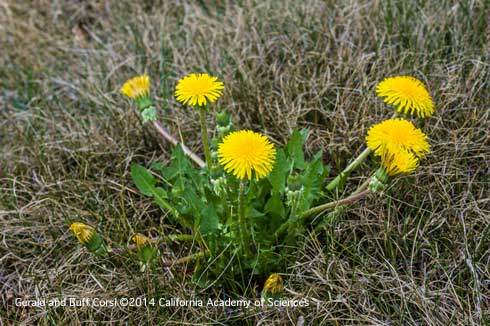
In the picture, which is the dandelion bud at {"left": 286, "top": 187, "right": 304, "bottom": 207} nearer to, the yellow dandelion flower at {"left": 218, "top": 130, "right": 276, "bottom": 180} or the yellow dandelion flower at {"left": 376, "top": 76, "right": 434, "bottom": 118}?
the yellow dandelion flower at {"left": 218, "top": 130, "right": 276, "bottom": 180}

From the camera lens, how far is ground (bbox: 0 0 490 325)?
145cm

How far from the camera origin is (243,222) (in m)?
1.39

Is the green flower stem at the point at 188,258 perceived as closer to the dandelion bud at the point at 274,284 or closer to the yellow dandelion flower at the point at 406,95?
the dandelion bud at the point at 274,284

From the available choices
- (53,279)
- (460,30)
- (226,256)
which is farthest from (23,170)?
(460,30)

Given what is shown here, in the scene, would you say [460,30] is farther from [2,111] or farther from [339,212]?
[2,111]

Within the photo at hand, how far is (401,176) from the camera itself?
1.58 m

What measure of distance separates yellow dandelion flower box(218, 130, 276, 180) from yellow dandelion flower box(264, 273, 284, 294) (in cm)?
24

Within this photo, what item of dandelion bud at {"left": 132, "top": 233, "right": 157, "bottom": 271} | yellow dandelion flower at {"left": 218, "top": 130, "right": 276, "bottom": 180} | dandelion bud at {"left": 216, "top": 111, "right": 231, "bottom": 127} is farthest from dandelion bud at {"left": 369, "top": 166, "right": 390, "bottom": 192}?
dandelion bud at {"left": 132, "top": 233, "right": 157, "bottom": 271}

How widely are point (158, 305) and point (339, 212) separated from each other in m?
0.51

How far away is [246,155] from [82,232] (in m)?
0.44

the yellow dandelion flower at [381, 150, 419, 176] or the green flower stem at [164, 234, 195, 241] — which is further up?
the yellow dandelion flower at [381, 150, 419, 176]

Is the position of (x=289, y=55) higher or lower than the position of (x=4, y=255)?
higher

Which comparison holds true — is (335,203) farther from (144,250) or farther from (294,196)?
(144,250)

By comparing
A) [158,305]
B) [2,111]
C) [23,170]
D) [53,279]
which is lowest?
[158,305]
